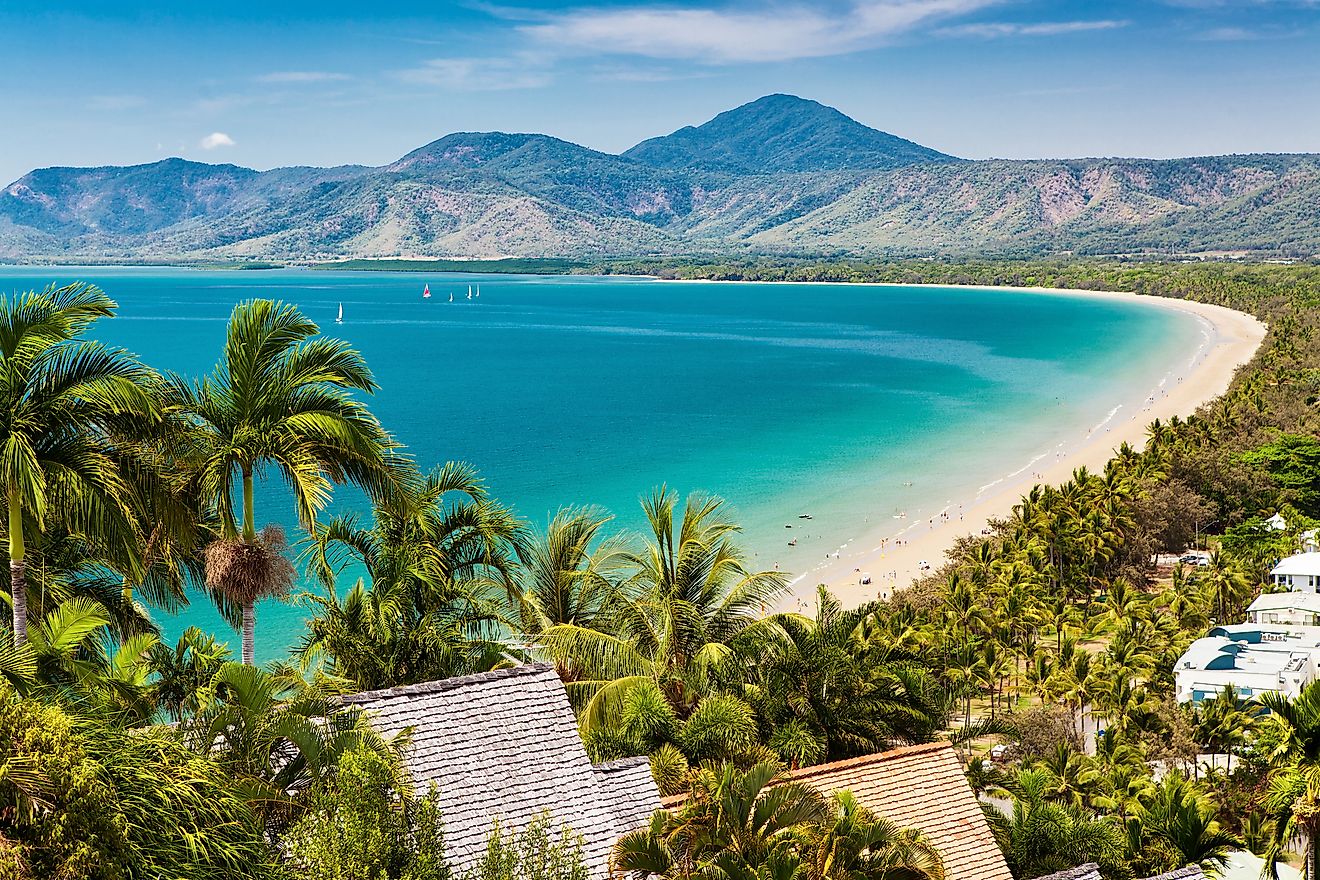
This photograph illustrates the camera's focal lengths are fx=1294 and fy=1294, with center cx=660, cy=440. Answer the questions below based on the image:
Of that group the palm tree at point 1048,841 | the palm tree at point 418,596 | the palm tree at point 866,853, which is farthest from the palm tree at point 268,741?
the palm tree at point 1048,841

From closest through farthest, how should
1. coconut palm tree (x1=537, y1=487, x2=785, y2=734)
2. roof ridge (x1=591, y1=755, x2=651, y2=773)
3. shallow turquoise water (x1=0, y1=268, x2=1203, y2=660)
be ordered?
1. roof ridge (x1=591, y1=755, x2=651, y2=773)
2. coconut palm tree (x1=537, y1=487, x2=785, y2=734)
3. shallow turquoise water (x1=0, y1=268, x2=1203, y2=660)

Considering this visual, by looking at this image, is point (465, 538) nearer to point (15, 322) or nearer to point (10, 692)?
point (15, 322)

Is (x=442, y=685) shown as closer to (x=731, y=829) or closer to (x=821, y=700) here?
(x=731, y=829)

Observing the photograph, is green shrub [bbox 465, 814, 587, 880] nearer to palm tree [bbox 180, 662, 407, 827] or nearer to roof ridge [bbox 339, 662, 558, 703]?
palm tree [bbox 180, 662, 407, 827]

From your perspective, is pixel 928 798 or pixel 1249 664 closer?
pixel 928 798

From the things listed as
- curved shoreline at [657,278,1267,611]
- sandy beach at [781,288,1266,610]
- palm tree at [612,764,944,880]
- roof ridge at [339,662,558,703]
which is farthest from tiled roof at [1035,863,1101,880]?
sandy beach at [781,288,1266,610]

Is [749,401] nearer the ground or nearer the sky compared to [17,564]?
nearer the ground

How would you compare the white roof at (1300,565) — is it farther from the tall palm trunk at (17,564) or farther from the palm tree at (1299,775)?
the tall palm trunk at (17,564)

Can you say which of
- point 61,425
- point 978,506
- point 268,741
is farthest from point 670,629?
point 978,506
